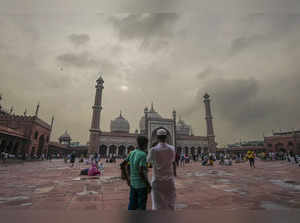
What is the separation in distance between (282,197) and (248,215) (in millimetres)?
3928

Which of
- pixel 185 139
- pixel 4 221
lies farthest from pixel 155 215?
pixel 185 139

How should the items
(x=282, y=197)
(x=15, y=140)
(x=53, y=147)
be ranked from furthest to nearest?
(x=53, y=147), (x=15, y=140), (x=282, y=197)

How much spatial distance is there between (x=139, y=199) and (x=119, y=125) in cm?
3914

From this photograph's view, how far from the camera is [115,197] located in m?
3.71

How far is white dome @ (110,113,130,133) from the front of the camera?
40159 millimetres

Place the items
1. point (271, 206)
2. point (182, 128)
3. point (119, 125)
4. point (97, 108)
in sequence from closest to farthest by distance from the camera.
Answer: point (271, 206) < point (97, 108) < point (119, 125) < point (182, 128)

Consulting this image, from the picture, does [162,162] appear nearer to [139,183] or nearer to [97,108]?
[139,183]

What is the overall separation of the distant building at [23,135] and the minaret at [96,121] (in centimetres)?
720

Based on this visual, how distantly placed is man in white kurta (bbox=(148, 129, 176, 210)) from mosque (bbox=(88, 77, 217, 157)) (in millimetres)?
28191

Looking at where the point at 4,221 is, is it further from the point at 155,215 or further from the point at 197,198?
the point at 197,198

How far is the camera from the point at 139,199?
6.80 feet

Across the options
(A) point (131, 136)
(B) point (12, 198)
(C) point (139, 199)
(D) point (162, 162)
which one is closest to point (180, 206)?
(C) point (139, 199)

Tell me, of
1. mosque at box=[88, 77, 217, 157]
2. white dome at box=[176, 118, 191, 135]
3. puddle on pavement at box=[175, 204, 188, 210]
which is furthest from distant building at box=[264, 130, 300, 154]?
A: puddle on pavement at box=[175, 204, 188, 210]

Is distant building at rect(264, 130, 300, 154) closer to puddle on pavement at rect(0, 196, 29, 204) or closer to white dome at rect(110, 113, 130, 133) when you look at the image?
white dome at rect(110, 113, 130, 133)
